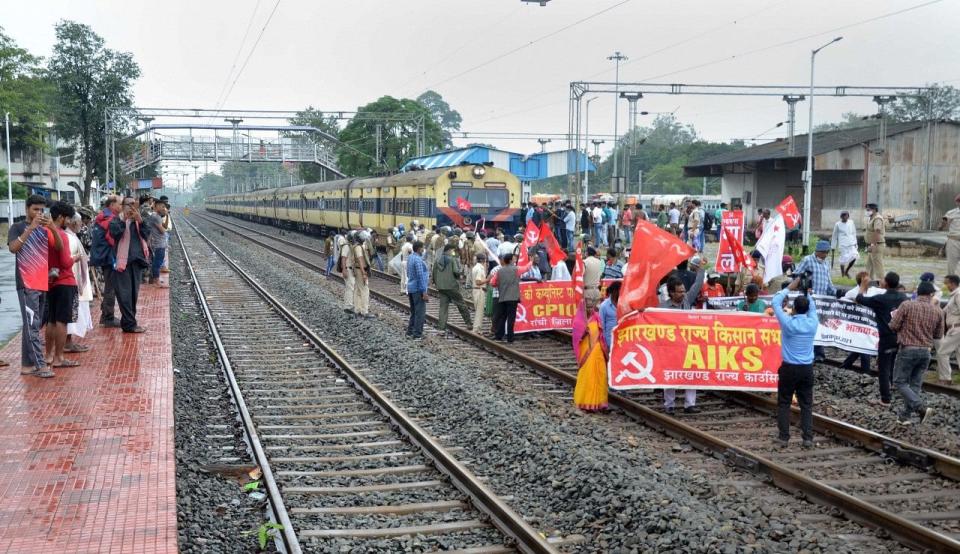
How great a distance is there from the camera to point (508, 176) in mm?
29969

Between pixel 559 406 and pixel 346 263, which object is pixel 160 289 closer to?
pixel 346 263

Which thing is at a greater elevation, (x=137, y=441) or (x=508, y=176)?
(x=508, y=176)

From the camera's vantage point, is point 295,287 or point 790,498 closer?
point 790,498

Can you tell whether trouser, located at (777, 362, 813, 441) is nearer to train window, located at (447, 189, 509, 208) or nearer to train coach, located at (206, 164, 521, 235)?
train coach, located at (206, 164, 521, 235)

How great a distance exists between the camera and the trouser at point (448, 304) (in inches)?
619

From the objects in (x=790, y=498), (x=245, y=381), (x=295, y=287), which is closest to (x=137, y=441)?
(x=245, y=381)

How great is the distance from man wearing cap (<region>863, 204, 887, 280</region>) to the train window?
45.5 ft

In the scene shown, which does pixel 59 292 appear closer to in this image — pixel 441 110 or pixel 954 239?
pixel 954 239

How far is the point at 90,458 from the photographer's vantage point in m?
7.21

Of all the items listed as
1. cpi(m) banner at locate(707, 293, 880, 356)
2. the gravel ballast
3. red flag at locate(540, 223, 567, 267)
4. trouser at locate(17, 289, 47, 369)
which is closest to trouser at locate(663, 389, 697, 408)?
cpi(m) banner at locate(707, 293, 880, 356)

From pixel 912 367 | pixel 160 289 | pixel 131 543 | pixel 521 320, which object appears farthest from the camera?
pixel 160 289

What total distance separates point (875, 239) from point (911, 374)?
25.9 feet

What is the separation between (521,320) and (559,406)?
501 centimetres

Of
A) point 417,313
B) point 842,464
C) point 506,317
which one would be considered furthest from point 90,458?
point 506,317
